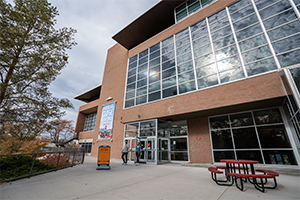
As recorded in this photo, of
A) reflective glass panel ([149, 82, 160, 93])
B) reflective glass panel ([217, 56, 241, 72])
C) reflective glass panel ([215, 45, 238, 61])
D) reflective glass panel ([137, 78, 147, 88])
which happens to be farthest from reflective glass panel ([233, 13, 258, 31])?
reflective glass panel ([137, 78, 147, 88])

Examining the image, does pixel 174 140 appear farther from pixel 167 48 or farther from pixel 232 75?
pixel 167 48

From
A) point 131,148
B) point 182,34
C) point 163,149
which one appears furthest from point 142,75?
point 163,149

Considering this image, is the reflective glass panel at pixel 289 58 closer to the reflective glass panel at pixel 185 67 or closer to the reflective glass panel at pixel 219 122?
the reflective glass panel at pixel 219 122

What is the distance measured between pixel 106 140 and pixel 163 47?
1429 centimetres

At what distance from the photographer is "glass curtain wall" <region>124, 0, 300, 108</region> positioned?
903cm

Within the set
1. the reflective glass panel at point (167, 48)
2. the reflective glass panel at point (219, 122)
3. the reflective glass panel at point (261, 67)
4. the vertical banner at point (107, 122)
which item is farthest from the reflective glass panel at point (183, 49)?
the vertical banner at point (107, 122)

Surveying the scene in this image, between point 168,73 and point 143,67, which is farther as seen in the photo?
point 143,67

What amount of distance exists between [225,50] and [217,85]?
2965mm

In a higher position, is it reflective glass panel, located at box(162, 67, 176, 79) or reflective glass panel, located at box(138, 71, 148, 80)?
reflective glass panel, located at box(138, 71, 148, 80)

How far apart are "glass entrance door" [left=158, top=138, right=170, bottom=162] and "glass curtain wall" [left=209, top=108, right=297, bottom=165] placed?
4325 mm

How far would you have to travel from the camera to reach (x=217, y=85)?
34.2 feet

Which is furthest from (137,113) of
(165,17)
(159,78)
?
(165,17)

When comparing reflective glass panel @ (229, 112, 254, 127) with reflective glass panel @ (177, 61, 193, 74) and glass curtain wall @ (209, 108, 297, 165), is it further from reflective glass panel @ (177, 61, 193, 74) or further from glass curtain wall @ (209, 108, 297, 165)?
reflective glass panel @ (177, 61, 193, 74)

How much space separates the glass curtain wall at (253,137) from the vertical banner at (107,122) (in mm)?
13296
